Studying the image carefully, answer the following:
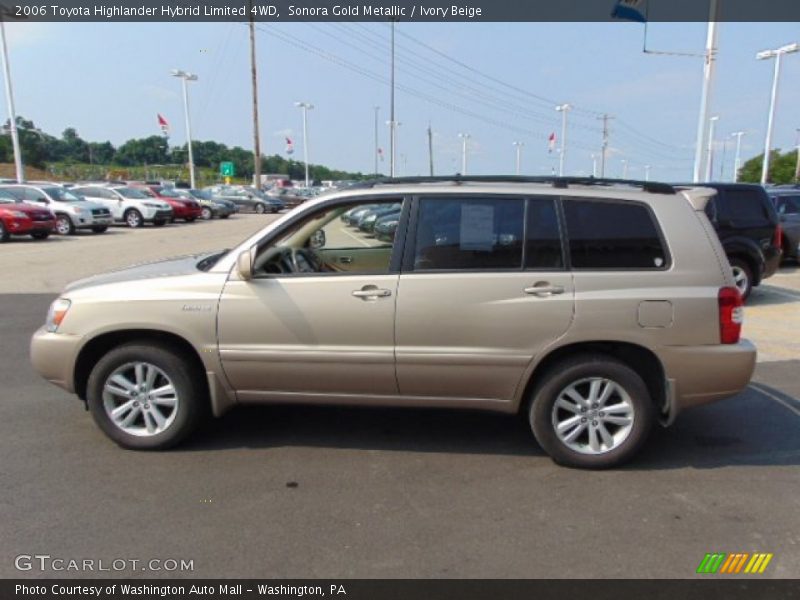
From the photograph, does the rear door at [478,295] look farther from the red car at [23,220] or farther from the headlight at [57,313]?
the red car at [23,220]

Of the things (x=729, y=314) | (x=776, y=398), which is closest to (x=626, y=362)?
(x=729, y=314)

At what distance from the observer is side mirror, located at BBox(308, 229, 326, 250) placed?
15.1ft

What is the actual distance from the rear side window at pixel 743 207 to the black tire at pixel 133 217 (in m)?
22.2

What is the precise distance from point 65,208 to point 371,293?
65.2 feet

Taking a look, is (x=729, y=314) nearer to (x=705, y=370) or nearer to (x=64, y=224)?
(x=705, y=370)

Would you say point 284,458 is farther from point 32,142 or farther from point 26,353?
point 32,142

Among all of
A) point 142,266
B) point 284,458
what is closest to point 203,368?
point 284,458

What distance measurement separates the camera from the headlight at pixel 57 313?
12.7ft

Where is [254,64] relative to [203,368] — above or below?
above

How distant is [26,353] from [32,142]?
93072 mm

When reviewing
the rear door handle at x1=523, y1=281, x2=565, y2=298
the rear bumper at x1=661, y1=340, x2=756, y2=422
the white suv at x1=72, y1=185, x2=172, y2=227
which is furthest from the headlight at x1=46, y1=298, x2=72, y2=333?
the white suv at x1=72, y1=185, x2=172, y2=227

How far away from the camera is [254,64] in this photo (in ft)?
122

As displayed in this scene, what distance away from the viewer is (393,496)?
335 centimetres
